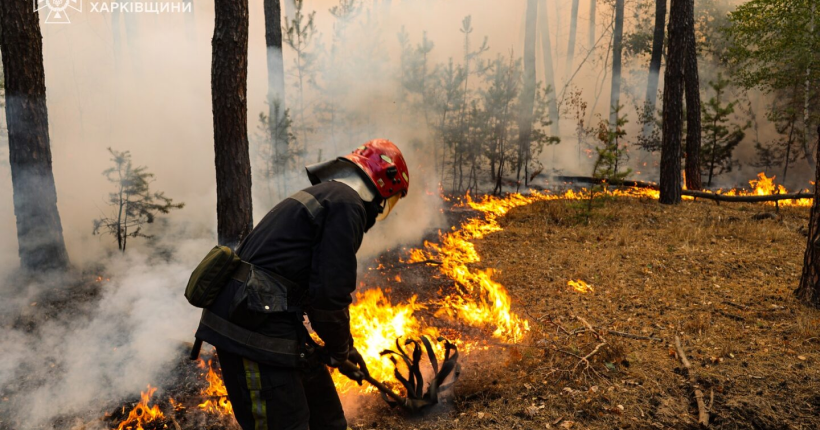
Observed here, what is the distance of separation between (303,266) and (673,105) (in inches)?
447

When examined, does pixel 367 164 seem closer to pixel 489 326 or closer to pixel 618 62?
pixel 489 326

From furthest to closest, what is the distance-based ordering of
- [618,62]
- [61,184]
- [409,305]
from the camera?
[618,62], [61,184], [409,305]

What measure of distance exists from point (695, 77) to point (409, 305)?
1165 cm

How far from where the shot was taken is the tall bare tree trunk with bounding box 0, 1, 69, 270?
6.81 metres

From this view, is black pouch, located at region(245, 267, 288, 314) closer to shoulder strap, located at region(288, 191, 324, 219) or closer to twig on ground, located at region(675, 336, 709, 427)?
shoulder strap, located at region(288, 191, 324, 219)

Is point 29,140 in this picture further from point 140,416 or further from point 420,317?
point 420,317

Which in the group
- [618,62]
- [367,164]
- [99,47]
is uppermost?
[99,47]

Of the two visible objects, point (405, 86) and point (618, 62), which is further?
point (618, 62)

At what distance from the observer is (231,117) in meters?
6.11

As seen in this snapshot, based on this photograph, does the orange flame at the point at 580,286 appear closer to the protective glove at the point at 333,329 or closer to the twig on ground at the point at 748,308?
the twig on ground at the point at 748,308

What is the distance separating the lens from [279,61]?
39.5 feet

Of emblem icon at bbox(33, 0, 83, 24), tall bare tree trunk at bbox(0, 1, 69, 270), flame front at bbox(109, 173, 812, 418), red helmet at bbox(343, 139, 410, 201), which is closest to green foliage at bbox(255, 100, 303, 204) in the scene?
tall bare tree trunk at bbox(0, 1, 69, 270)

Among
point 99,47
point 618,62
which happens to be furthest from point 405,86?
point 99,47

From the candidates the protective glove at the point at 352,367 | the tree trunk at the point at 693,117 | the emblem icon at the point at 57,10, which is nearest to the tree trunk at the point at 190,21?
the emblem icon at the point at 57,10
